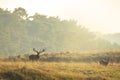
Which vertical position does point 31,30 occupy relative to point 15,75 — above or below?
above

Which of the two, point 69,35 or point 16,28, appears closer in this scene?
point 16,28

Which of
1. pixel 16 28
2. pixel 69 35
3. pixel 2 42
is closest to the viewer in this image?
pixel 2 42

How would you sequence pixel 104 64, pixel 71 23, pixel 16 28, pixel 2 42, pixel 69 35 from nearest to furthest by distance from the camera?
pixel 104 64, pixel 2 42, pixel 16 28, pixel 69 35, pixel 71 23

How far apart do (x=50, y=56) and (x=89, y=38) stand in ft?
174

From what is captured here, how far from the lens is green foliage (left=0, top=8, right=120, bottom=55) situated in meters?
79.7

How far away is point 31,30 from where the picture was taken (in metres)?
Result: 87.0

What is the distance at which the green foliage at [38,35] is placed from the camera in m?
79.7

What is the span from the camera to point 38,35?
8606cm

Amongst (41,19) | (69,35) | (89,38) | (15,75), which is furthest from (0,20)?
(15,75)

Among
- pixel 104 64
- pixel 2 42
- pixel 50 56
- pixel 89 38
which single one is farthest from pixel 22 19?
pixel 104 64

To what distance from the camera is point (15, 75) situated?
2416cm

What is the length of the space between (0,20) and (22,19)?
6329mm

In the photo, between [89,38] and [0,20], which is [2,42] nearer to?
[0,20]

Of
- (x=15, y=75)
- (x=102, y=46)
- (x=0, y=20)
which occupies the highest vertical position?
(x=0, y=20)
